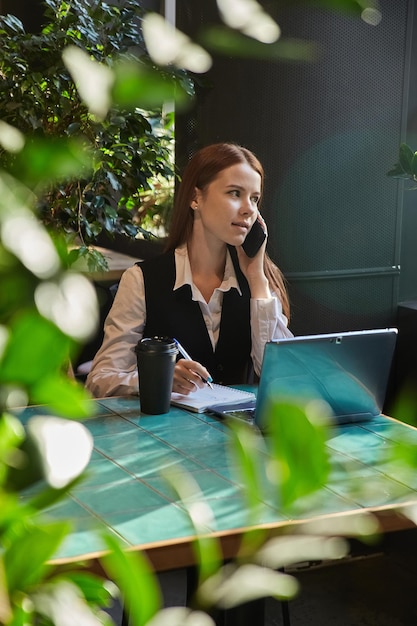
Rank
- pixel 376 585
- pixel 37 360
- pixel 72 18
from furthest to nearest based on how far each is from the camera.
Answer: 1. pixel 72 18
2. pixel 376 585
3. pixel 37 360

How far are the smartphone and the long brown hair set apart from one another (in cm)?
12

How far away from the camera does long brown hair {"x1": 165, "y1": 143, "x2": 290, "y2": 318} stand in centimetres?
319

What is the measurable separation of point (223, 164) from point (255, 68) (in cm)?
106

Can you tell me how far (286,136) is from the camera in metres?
4.14

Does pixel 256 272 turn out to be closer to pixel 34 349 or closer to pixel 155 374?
pixel 155 374

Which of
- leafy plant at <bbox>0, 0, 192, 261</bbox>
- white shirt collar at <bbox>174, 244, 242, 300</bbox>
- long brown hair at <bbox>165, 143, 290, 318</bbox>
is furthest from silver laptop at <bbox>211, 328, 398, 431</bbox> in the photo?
leafy plant at <bbox>0, 0, 192, 261</bbox>

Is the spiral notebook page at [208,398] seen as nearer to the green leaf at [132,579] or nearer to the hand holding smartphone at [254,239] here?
the hand holding smartphone at [254,239]

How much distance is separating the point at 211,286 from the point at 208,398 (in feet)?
2.41

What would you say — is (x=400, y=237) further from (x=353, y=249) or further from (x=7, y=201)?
(x=7, y=201)

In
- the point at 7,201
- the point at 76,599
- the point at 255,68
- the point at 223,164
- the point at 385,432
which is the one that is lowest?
the point at 385,432

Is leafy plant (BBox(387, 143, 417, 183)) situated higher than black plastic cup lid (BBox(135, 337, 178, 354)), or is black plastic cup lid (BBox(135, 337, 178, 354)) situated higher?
leafy plant (BBox(387, 143, 417, 183))

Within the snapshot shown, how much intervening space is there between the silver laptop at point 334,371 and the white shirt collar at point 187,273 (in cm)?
76

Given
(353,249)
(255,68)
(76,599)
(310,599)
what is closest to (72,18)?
(255,68)

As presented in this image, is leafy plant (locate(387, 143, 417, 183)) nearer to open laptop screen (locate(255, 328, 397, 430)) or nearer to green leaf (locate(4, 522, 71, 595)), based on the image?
open laptop screen (locate(255, 328, 397, 430))
